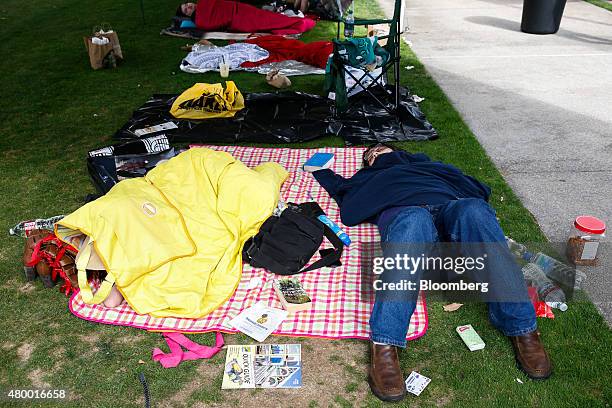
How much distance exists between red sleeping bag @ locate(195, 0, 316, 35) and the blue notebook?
462 cm

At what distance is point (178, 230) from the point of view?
10.8 feet

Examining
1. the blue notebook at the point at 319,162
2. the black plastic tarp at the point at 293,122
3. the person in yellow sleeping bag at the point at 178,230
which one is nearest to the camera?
the person in yellow sleeping bag at the point at 178,230

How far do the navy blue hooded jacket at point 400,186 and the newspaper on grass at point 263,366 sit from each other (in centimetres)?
98

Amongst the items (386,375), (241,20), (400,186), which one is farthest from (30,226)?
(241,20)

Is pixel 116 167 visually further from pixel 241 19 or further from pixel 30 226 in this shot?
pixel 241 19

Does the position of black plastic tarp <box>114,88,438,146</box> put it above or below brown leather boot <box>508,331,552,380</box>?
below

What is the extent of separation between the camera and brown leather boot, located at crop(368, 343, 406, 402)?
2.52 metres

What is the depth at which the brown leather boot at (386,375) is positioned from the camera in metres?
2.52

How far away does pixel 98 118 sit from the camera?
5805 mm

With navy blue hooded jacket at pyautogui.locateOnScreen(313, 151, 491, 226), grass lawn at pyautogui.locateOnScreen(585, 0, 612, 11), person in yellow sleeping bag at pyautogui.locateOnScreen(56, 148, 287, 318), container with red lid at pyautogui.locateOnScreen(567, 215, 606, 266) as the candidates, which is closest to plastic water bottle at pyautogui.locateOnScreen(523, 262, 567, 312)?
container with red lid at pyautogui.locateOnScreen(567, 215, 606, 266)

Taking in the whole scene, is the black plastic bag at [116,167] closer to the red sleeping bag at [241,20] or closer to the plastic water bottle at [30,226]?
the plastic water bottle at [30,226]

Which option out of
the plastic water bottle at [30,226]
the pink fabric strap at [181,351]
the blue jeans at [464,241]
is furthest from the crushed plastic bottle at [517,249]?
the plastic water bottle at [30,226]

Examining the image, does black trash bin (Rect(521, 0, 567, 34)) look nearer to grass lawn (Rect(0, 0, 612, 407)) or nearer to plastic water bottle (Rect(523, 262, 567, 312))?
grass lawn (Rect(0, 0, 612, 407))

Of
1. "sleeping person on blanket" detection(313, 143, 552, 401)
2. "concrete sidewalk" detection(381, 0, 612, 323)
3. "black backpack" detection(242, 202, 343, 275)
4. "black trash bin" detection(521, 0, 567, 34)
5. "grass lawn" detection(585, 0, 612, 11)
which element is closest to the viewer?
"sleeping person on blanket" detection(313, 143, 552, 401)
